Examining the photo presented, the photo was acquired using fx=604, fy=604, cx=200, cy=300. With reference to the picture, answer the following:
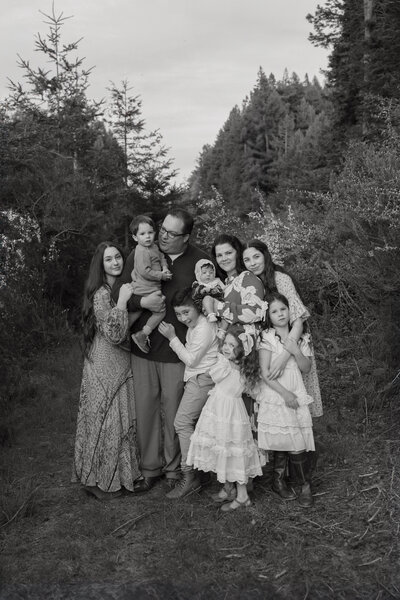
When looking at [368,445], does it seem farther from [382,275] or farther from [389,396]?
[382,275]

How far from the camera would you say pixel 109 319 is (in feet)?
14.5

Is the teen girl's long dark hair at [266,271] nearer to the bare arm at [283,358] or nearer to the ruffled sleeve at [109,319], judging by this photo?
the bare arm at [283,358]

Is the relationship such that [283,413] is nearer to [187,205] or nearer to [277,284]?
[277,284]

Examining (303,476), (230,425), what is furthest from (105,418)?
(303,476)

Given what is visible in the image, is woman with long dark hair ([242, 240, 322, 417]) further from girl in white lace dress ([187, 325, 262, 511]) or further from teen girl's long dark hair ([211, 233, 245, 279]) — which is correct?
girl in white lace dress ([187, 325, 262, 511])

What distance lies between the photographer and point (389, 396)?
6141mm

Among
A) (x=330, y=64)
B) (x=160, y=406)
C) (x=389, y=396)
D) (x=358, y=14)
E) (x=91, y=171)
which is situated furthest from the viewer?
(x=330, y=64)

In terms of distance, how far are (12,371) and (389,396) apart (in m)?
4.79

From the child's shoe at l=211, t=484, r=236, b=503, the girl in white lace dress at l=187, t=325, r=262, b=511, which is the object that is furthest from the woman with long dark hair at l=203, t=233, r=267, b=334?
the child's shoe at l=211, t=484, r=236, b=503

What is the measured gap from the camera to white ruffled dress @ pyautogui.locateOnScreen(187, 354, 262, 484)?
13.4 ft

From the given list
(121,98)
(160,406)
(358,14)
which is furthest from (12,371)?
(358,14)

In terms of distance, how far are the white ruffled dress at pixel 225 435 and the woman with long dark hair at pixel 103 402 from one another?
0.67 m

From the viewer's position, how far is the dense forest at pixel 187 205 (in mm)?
6996

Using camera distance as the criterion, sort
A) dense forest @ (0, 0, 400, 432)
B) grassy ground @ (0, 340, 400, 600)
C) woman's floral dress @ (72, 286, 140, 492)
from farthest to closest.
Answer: dense forest @ (0, 0, 400, 432) → woman's floral dress @ (72, 286, 140, 492) → grassy ground @ (0, 340, 400, 600)
